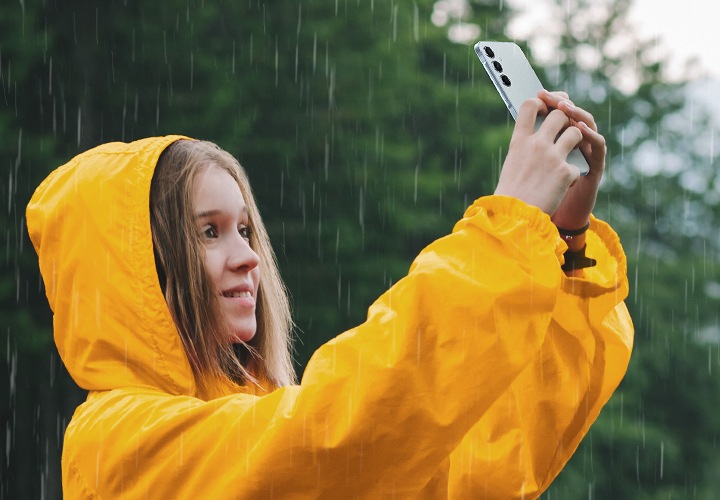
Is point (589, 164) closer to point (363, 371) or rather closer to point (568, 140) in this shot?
point (568, 140)

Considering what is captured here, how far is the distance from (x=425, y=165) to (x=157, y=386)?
390 inches

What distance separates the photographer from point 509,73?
2078 mm

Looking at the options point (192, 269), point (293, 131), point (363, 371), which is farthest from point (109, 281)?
point (293, 131)

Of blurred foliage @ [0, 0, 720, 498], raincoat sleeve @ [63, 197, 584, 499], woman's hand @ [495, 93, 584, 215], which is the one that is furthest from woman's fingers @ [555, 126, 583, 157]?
blurred foliage @ [0, 0, 720, 498]

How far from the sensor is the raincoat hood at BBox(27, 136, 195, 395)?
210 cm

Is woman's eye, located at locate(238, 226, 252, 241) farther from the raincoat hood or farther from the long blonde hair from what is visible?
the raincoat hood

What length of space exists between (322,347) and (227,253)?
0.54 m

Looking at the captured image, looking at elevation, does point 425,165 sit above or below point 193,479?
below

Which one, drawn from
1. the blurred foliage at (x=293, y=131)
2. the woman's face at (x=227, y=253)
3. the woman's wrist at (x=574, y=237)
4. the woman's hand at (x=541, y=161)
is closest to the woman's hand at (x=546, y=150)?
the woman's hand at (x=541, y=161)

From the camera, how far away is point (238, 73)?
9.98 meters

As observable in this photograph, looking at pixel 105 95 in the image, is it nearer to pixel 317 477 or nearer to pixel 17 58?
pixel 17 58

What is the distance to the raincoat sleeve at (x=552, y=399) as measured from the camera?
215cm

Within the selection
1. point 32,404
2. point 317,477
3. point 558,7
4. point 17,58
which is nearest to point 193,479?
point 317,477

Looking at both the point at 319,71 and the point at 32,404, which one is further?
the point at 319,71
